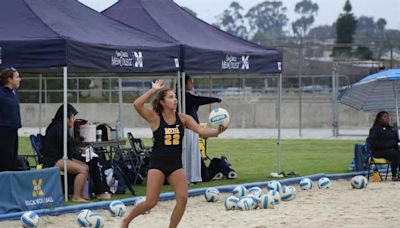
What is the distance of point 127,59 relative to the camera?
13.8 metres

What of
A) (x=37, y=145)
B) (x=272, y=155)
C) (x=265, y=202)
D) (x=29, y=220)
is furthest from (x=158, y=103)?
(x=272, y=155)

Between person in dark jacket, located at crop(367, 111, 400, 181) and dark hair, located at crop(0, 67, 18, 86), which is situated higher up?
dark hair, located at crop(0, 67, 18, 86)

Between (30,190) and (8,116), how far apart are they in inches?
45.9

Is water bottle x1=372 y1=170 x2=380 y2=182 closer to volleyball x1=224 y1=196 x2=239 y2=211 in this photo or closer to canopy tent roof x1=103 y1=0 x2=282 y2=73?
canopy tent roof x1=103 y1=0 x2=282 y2=73

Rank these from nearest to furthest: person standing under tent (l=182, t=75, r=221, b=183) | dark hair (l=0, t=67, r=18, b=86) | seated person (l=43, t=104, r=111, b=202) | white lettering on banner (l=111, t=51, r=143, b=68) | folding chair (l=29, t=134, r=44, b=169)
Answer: dark hair (l=0, t=67, r=18, b=86)
seated person (l=43, t=104, r=111, b=202)
white lettering on banner (l=111, t=51, r=143, b=68)
folding chair (l=29, t=134, r=44, b=169)
person standing under tent (l=182, t=75, r=221, b=183)

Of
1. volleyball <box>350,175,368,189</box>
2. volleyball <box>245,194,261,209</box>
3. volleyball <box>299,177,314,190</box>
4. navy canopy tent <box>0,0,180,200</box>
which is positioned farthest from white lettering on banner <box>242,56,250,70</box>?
volleyball <box>245,194,261,209</box>

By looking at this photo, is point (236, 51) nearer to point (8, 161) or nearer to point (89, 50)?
point (89, 50)

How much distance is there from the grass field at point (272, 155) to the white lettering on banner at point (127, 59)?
2135mm

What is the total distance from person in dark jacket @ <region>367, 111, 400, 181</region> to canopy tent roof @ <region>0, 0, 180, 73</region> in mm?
4628

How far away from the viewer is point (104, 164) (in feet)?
47.1

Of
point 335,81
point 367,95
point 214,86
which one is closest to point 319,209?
point 367,95

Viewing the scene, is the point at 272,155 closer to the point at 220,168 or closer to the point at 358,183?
the point at 220,168

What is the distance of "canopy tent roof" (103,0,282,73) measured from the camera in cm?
1554

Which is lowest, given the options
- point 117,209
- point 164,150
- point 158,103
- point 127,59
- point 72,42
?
point 117,209
